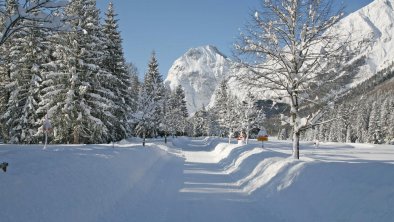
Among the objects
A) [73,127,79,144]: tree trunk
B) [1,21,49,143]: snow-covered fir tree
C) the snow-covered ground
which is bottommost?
the snow-covered ground

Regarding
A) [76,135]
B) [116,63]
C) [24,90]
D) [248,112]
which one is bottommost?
[76,135]

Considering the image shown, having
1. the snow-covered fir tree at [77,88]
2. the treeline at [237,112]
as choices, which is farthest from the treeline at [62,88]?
the treeline at [237,112]

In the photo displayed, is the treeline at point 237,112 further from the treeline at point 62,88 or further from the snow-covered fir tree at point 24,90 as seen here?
the snow-covered fir tree at point 24,90

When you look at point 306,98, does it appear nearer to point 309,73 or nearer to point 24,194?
point 309,73

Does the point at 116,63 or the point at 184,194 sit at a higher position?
the point at 116,63

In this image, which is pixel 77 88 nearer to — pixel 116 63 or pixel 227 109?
pixel 116 63

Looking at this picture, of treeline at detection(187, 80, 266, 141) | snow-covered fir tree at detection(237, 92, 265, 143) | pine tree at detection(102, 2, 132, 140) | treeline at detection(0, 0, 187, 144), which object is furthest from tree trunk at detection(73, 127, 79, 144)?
snow-covered fir tree at detection(237, 92, 265, 143)

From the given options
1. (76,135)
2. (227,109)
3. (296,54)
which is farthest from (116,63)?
(227,109)

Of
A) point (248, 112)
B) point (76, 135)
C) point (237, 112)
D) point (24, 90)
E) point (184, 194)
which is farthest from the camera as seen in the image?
point (237, 112)

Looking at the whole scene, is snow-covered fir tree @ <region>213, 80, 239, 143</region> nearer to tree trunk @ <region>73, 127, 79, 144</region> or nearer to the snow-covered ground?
tree trunk @ <region>73, 127, 79, 144</region>

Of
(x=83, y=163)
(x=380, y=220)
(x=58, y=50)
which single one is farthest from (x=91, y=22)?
(x=380, y=220)

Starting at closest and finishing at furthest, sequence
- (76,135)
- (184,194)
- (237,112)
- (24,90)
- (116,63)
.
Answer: (184,194)
(76,135)
(24,90)
(116,63)
(237,112)

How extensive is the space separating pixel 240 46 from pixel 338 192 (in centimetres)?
1032

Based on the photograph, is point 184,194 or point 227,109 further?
point 227,109
